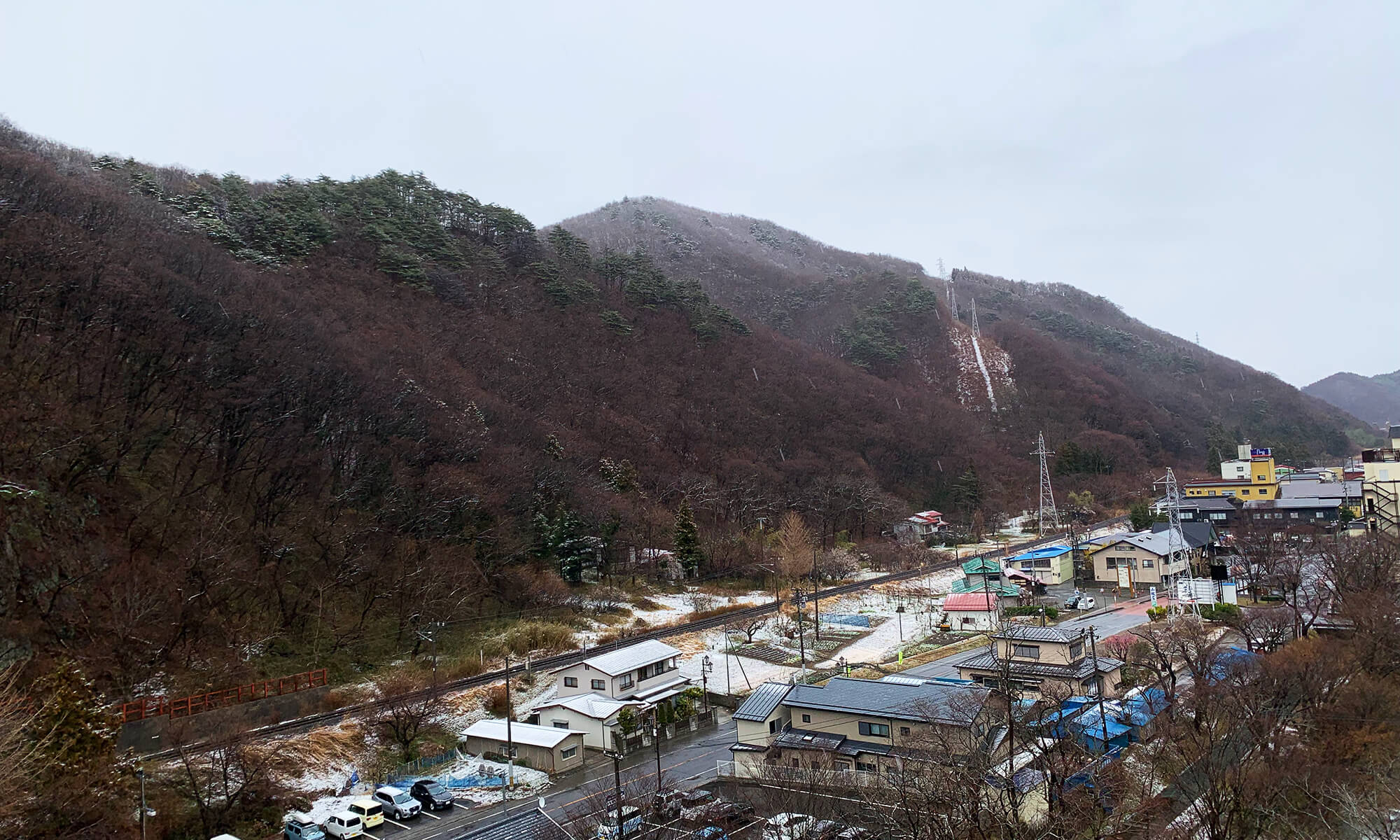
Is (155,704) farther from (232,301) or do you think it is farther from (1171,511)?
(1171,511)

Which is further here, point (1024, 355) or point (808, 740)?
point (1024, 355)

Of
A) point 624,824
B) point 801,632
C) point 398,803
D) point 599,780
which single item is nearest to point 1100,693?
point 624,824

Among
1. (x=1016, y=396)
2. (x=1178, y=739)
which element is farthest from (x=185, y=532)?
(x=1016, y=396)

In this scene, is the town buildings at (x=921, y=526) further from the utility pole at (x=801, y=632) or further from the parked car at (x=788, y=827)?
the parked car at (x=788, y=827)

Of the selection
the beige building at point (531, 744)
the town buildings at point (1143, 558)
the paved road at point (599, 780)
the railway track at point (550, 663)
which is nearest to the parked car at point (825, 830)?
the paved road at point (599, 780)

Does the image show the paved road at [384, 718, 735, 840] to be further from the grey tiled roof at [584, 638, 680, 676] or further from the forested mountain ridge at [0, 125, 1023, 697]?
the forested mountain ridge at [0, 125, 1023, 697]

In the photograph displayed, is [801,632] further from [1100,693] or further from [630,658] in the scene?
[1100,693]
